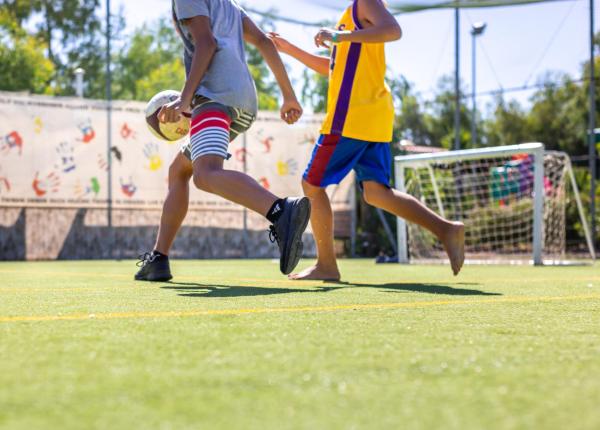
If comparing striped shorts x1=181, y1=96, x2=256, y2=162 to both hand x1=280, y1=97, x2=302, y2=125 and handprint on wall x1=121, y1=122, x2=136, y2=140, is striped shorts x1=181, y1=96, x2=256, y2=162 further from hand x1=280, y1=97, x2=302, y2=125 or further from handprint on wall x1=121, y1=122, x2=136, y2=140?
handprint on wall x1=121, y1=122, x2=136, y2=140

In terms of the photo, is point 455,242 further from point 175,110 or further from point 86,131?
point 86,131

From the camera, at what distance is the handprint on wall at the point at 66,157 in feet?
33.3

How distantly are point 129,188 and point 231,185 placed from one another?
7294mm

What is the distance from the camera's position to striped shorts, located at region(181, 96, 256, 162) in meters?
3.70

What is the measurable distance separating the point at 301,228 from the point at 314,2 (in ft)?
25.3

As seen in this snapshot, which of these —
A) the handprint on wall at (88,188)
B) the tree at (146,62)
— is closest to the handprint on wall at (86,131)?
the handprint on wall at (88,188)

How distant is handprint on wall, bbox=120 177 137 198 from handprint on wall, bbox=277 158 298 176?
6.35ft

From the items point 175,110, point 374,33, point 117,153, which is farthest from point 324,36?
point 117,153

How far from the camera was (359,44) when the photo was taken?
173 inches

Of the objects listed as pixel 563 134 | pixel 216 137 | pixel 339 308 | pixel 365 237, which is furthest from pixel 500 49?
pixel 563 134

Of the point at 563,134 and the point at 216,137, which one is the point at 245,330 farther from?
the point at 563,134

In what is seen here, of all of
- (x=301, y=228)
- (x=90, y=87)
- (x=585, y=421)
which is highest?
(x=90, y=87)

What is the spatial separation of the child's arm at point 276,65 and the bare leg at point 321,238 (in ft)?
1.34

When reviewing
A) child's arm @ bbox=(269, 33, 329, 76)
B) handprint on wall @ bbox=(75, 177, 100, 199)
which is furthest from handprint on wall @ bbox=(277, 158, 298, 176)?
child's arm @ bbox=(269, 33, 329, 76)
